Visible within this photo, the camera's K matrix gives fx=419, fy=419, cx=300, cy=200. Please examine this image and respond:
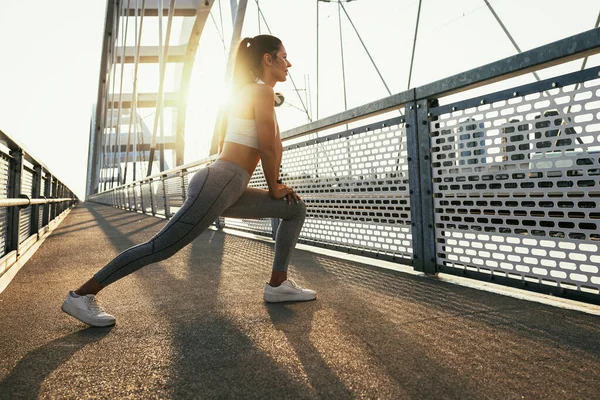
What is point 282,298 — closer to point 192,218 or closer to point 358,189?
point 192,218

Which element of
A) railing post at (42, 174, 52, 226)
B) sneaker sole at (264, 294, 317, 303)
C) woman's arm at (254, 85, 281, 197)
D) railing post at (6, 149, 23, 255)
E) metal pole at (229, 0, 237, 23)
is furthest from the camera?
metal pole at (229, 0, 237, 23)

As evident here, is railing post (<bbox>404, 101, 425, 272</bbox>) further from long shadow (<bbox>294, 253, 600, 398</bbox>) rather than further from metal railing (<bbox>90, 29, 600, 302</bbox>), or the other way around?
long shadow (<bbox>294, 253, 600, 398</bbox>)

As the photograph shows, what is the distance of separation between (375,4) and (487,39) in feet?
16.2

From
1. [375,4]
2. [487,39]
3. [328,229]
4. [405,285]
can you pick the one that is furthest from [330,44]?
[405,285]

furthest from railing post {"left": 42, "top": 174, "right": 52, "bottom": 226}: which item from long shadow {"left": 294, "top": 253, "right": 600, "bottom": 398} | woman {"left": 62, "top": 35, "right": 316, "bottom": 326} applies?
long shadow {"left": 294, "top": 253, "right": 600, "bottom": 398}

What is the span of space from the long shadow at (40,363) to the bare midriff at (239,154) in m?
0.88

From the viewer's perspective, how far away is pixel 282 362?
1.35 m

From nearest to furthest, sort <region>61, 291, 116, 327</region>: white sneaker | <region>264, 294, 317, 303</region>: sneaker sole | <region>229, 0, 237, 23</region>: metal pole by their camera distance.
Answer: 1. <region>61, 291, 116, 327</region>: white sneaker
2. <region>264, 294, 317, 303</region>: sneaker sole
3. <region>229, 0, 237, 23</region>: metal pole

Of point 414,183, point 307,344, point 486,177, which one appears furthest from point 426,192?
point 307,344

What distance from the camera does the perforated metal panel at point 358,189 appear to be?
2.94 meters

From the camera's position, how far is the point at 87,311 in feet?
5.75

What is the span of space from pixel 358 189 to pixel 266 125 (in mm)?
1597

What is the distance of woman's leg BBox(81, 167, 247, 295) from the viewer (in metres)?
1.78

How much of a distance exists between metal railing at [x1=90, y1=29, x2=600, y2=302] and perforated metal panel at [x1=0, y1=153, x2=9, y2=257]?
2563mm
